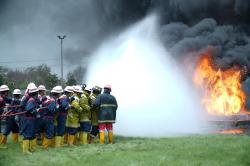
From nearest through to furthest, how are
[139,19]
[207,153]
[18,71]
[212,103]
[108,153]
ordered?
[207,153] → [108,153] → [212,103] → [139,19] → [18,71]

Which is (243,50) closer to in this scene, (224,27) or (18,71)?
(224,27)

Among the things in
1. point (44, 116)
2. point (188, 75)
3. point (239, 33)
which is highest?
point (239, 33)

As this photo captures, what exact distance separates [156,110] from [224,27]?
452 inches

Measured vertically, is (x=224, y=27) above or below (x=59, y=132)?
above

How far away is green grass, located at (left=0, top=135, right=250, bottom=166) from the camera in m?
9.53

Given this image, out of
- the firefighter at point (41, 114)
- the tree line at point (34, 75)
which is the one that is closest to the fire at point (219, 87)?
the firefighter at point (41, 114)

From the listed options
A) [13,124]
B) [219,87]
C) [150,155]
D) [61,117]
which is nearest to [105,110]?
[61,117]

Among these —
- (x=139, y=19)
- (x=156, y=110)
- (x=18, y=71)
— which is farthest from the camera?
(x=18, y=71)

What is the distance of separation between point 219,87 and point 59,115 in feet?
55.9

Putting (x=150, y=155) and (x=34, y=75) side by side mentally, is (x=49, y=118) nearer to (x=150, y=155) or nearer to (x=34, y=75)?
(x=150, y=155)

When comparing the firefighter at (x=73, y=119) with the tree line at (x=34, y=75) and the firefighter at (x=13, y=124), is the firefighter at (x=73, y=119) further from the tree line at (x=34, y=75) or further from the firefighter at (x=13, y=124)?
the tree line at (x=34, y=75)

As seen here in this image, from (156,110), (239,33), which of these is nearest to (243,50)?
(239,33)

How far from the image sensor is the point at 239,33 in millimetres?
33094

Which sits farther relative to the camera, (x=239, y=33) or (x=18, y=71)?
(x=18, y=71)
